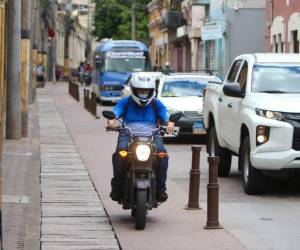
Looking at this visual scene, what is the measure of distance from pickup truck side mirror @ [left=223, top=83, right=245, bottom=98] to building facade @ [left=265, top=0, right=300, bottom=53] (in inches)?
690

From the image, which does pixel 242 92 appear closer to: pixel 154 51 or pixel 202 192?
pixel 202 192

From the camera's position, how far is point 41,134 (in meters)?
23.1

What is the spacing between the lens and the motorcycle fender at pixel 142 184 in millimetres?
10148

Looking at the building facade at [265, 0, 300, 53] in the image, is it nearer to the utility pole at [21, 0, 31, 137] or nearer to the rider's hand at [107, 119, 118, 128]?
the utility pole at [21, 0, 31, 137]

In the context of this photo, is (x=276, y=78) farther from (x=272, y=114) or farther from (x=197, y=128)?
(x=197, y=128)

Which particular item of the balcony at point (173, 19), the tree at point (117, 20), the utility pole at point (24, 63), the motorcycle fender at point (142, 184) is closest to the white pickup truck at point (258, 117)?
the motorcycle fender at point (142, 184)

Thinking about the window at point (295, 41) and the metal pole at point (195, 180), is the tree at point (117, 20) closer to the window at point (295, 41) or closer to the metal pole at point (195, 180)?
the window at point (295, 41)

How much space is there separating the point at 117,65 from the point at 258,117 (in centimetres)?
3002

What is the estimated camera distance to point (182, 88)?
75.6ft

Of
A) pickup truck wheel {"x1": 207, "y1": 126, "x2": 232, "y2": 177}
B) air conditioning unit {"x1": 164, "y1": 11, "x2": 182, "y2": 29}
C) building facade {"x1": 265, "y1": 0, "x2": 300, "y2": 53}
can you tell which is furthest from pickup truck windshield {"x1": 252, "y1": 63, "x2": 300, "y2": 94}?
air conditioning unit {"x1": 164, "y1": 11, "x2": 182, "y2": 29}

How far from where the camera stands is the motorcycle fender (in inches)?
400

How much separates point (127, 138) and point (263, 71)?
13.7ft

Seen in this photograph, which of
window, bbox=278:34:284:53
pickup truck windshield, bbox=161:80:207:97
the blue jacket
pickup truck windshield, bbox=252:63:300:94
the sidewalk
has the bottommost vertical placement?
the sidewalk

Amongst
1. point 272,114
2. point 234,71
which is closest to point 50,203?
point 272,114
